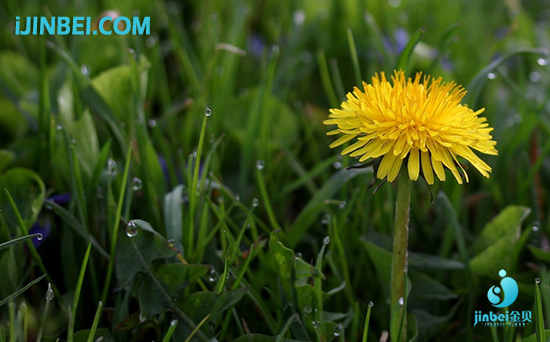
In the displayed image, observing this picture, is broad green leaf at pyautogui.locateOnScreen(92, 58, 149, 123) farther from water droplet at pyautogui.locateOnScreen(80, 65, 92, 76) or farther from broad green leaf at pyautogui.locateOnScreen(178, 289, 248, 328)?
broad green leaf at pyautogui.locateOnScreen(178, 289, 248, 328)

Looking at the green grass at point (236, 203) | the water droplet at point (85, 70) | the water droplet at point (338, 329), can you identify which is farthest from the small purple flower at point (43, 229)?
the water droplet at point (338, 329)

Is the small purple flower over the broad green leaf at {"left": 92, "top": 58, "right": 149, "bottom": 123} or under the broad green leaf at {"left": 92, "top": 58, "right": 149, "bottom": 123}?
under

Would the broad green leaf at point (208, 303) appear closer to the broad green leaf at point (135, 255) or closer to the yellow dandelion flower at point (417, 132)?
the broad green leaf at point (135, 255)

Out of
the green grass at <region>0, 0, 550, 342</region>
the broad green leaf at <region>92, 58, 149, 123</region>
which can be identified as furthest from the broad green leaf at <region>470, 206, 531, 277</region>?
the broad green leaf at <region>92, 58, 149, 123</region>

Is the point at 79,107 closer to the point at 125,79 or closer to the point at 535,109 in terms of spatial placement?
the point at 125,79

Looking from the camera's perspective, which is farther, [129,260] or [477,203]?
[477,203]

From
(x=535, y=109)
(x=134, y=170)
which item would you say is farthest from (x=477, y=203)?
(x=134, y=170)

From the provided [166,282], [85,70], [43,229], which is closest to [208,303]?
[166,282]
